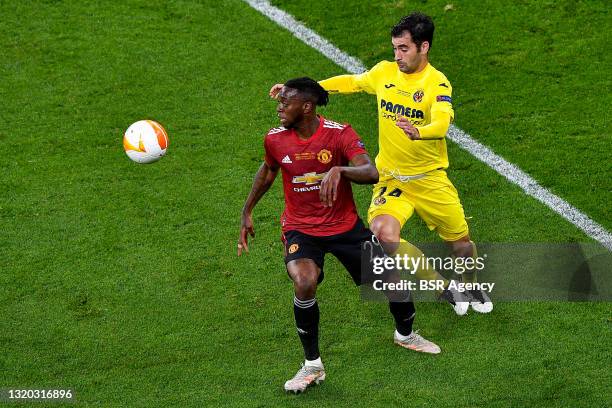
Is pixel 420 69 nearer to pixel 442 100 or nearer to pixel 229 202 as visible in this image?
pixel 442 100

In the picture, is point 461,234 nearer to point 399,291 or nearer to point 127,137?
point 399,291

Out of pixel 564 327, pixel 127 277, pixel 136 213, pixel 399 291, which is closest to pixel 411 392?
pixel 399 291

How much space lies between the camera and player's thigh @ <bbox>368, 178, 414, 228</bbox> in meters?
10.6

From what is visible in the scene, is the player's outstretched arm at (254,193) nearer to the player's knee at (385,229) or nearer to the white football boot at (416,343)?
the player's knee at (385,229)

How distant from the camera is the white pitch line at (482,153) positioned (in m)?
12.1

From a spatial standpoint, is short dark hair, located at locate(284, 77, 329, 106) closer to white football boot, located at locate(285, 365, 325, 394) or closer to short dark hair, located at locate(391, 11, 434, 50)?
short dark hair, located at locate(391, 11, 434, 50)

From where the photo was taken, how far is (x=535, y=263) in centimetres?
1153

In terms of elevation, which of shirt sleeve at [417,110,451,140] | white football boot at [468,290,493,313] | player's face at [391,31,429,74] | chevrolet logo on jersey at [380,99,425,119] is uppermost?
player's face at [391,31,429,74]

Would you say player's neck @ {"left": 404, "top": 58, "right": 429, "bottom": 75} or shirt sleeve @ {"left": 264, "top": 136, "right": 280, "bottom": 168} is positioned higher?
player's neck @ {"left": 404, "top": 58, "right": 429, "bottom": 75}

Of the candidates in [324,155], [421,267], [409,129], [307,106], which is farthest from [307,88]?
[421,267]

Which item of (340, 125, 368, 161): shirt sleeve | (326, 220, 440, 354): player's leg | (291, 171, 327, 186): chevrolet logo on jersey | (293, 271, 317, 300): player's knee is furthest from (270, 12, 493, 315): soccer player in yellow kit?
(293, 271, 317, 300): player's knee

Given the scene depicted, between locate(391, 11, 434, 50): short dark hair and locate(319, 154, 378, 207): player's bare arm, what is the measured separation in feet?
4.27

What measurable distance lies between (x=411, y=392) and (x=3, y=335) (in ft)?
12.1

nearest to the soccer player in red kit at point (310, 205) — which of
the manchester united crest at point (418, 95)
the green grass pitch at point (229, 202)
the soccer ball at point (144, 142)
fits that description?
the green grass pitch at point (229, 202)
